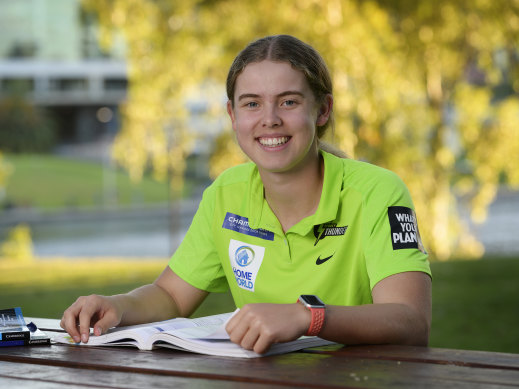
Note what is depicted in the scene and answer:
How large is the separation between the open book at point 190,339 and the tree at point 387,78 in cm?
491

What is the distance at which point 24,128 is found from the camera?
2618 inches

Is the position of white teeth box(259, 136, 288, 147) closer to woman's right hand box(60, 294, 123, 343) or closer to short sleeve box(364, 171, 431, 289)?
short sleeve box(364, 171, 431, 289)

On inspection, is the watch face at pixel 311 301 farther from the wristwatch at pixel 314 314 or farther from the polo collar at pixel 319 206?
the polo collar at pixel 319 206

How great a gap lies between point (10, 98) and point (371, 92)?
57.9 meters

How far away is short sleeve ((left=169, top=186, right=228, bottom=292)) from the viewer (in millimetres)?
2488

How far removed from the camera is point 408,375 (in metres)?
1.54

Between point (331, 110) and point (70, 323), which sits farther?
point (331, 110)

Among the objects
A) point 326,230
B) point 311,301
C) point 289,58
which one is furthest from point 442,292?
point 311,301

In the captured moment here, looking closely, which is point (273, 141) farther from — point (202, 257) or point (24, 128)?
point (24, 128)

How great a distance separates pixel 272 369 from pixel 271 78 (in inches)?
30.1

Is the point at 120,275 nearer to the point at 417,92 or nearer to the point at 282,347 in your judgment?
the point at 417,92

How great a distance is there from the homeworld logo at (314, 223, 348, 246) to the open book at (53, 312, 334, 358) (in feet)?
0.97

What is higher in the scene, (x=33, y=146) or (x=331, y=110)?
(x=33, y=146)

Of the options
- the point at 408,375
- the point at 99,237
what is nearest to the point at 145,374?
the point at 408,375
